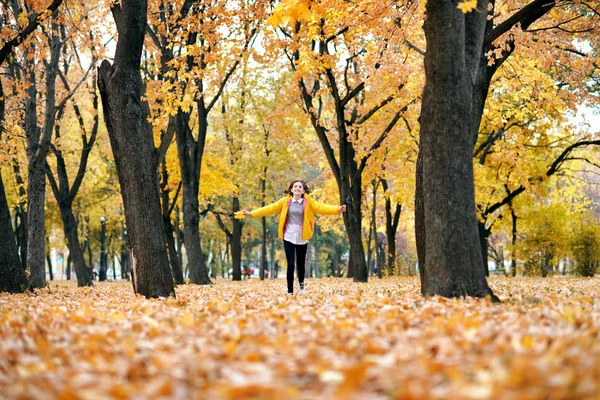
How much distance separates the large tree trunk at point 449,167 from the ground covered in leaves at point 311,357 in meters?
1.57

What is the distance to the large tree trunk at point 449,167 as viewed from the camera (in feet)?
22.8

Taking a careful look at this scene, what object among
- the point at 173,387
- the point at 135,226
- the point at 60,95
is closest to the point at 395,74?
the point at 135,226

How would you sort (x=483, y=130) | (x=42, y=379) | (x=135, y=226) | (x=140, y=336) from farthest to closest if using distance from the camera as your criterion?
(x=483, y=130), (x=135, y=226), (x=140, y=336), (x=42, y=379)

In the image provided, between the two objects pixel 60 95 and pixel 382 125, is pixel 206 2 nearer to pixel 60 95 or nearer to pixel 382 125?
pixel 382 125

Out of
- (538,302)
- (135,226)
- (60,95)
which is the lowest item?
(538,302)

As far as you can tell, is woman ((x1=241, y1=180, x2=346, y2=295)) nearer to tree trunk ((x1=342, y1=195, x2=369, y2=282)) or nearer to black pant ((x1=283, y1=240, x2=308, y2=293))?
black pant ((x1=283, y1=240, x2=308, y2=293))

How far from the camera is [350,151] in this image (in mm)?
20953

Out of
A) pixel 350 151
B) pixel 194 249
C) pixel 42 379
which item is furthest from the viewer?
pixel 350 151

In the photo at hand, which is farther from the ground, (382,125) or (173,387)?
(382,125)

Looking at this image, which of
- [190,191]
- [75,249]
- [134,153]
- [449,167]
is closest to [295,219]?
[134,153]

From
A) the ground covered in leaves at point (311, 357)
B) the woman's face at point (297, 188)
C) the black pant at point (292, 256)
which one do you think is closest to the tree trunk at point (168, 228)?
the black pant at point (292, 256)

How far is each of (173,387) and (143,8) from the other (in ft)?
25.9

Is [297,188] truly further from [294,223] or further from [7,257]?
[7,257]

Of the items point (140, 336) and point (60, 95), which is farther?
point (60, 95)
